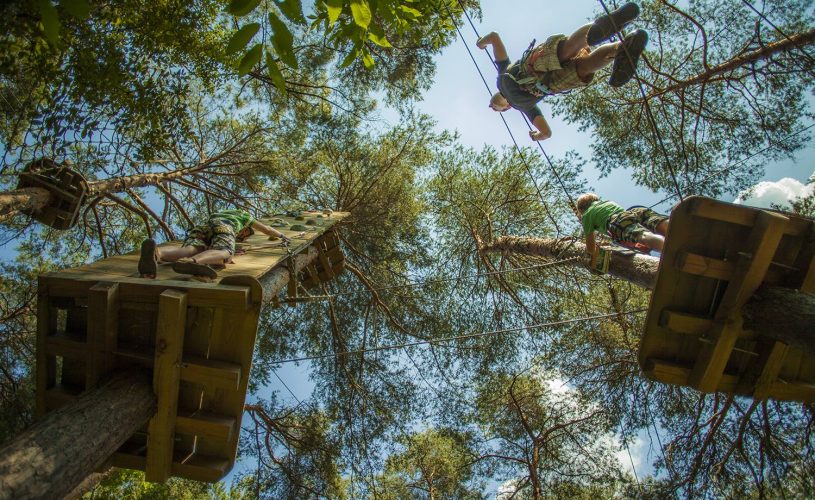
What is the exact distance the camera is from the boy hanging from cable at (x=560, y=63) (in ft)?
12.6

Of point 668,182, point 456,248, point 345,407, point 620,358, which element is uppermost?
point 668,182

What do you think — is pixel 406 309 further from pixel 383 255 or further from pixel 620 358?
pixel 620 358

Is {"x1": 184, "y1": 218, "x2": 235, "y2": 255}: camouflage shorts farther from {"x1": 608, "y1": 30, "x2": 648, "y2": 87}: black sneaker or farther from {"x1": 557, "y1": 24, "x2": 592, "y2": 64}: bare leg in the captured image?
{"x1": 557, "y1": 24, "x2": 592, "y2": 64}: bare leg

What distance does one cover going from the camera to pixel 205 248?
358 cm

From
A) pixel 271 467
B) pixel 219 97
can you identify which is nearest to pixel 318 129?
pixel 219 97

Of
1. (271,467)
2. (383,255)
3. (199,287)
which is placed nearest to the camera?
(199,287)

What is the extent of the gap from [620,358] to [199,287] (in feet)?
22.2

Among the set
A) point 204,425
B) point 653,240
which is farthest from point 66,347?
point 653,240

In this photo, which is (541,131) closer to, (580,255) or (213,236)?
(580,255)

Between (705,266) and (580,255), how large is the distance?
307 centimetres

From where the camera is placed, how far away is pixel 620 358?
6.94m

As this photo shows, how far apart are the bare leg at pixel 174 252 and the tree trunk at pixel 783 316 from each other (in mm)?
3801

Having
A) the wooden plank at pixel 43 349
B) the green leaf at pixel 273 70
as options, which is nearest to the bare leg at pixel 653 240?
the green leaf at pixel 273 70

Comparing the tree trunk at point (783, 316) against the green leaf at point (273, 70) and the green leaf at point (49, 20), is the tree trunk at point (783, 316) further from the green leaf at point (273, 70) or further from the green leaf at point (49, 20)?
the green leaf at point (49, 20)
